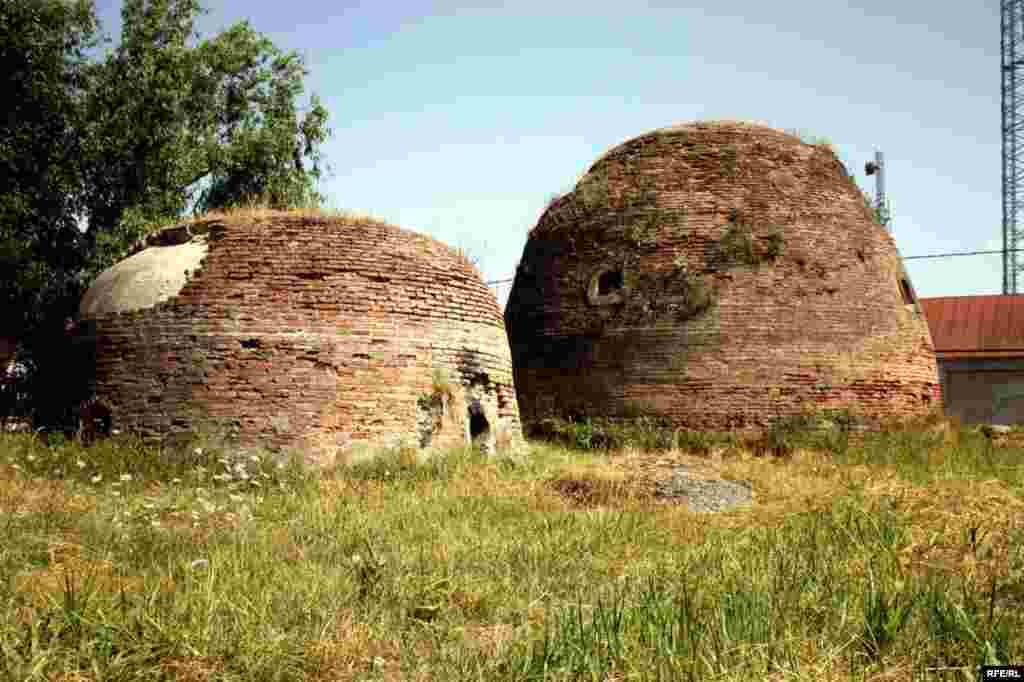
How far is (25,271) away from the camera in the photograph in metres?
14.0

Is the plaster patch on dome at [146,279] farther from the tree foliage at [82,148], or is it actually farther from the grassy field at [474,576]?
the tree foliage at [82,148]

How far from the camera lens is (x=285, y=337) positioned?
28.5 feet

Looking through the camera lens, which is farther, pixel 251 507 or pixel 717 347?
pixel 717 347

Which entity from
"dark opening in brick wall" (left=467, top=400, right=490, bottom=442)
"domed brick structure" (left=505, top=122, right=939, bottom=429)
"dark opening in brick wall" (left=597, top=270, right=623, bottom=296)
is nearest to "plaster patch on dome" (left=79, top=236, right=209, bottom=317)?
"dark opening in brick wall" (left=467, top=400, right=490, bottom=442)

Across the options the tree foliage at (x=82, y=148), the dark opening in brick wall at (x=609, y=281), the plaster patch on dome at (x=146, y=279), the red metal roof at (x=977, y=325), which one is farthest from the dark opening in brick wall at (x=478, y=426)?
the red metal roof at (x=977, y=325)

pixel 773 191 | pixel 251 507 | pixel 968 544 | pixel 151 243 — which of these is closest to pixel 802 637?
pixel 968 544

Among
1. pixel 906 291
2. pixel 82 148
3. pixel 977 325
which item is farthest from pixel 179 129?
pixel 977 325

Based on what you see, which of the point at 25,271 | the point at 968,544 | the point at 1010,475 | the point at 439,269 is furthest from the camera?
the point at 25,271

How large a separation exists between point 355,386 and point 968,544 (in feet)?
19.3

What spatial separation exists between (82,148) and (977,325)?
21.3 metres

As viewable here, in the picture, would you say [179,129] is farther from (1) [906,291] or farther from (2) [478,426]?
(1) [906,291]

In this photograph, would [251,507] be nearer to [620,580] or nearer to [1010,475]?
[620,580]

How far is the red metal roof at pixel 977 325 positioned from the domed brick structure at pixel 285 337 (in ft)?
54.4

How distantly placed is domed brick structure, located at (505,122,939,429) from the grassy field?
4710mm
